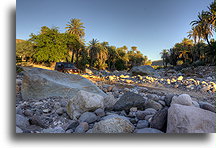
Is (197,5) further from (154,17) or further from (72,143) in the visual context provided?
(72,143)

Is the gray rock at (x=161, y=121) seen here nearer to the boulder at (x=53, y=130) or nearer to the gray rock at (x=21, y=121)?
the boulder at (x=53, y=130)

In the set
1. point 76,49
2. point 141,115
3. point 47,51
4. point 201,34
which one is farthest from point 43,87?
point 201,34

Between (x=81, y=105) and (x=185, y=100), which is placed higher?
(x=185, y=100)

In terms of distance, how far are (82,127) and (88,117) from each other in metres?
0.21

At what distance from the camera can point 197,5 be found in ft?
10.9

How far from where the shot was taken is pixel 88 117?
2.29 m

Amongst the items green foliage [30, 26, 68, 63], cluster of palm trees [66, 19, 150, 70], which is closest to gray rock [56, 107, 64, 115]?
cluster of palm trees [66, 19, 150, 70]

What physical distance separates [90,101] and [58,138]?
757mm

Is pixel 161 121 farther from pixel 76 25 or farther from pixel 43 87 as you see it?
pixel 76 25

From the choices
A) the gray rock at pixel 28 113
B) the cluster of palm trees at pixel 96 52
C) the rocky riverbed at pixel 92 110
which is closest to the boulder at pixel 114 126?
the rocky riverbed at pixel 92 110

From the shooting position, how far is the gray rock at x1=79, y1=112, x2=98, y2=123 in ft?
7.45

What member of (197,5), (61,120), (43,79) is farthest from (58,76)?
(197,5)

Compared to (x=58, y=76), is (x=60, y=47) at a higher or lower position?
higher

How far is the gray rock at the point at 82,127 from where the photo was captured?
211cm
